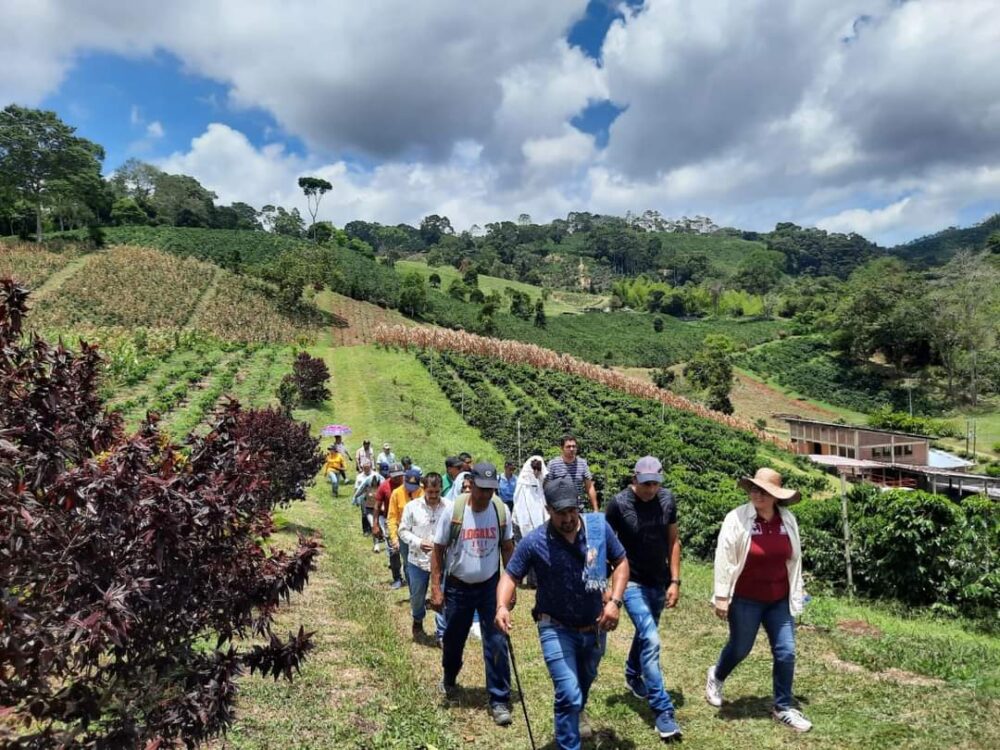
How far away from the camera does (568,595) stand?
387 cm

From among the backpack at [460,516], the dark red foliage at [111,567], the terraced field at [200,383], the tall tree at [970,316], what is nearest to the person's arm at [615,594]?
the backpack at [460,516]

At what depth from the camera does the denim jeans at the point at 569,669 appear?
3775mm

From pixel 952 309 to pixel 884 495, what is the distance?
57639mm

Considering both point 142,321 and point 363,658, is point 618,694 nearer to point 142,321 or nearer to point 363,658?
point 363,658

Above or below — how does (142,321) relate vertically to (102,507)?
above

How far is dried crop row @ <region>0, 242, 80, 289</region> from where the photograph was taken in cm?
4725

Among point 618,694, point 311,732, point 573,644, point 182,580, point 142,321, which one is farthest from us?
point 142,321

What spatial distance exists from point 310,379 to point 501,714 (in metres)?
23.1

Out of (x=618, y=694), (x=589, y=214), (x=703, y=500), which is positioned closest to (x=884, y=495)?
(x=703, y=500)

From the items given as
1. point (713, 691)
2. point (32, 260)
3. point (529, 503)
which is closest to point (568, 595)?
point (713, 691)

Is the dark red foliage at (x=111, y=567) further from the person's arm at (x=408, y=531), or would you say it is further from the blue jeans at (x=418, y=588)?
the blue jeans at (x=418, y=588)

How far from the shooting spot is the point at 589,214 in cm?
19262

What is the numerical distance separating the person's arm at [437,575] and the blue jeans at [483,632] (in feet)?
0.20

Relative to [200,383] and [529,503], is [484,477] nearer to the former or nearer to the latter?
[529,503]
